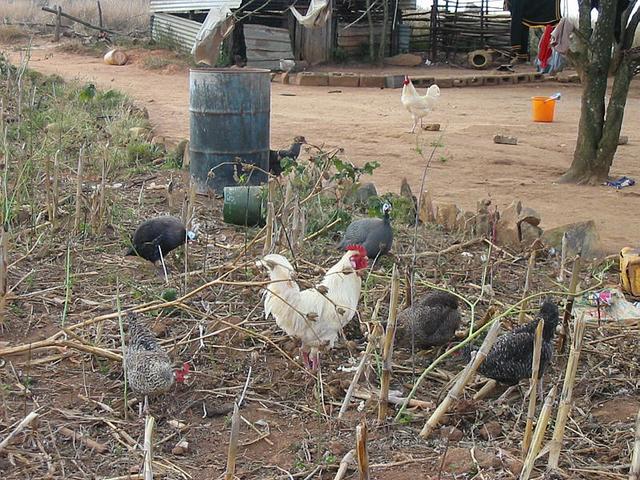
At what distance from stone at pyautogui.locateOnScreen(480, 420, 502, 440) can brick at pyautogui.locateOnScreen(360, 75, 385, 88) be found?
17.2 m

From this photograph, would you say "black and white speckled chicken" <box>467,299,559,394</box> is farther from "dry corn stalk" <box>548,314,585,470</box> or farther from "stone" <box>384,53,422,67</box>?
"stone" <box>384,53,422,67</box>

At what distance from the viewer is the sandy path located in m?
8.60

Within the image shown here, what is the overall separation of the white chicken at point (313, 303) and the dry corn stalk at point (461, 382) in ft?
2.16

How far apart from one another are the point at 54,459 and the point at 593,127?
8.37m

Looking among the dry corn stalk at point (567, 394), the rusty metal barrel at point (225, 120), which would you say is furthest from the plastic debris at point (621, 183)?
the dry corn stalk at point (567, 394)

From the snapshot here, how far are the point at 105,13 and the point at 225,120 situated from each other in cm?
2613

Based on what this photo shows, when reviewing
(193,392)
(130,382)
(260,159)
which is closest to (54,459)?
(130,382)

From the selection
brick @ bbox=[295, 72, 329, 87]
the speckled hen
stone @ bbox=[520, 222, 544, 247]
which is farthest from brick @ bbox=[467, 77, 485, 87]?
the speckled hen

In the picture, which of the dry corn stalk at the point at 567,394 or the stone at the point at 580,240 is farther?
the stone at the point at 580,240

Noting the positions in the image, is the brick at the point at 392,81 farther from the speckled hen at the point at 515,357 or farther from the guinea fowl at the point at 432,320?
the speckled hen at the point at 515,357

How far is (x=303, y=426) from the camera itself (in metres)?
3.48

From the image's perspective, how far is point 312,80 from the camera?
19953 mm

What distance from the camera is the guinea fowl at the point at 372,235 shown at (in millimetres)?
5266

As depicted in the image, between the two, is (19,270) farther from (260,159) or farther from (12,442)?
(260,159)
